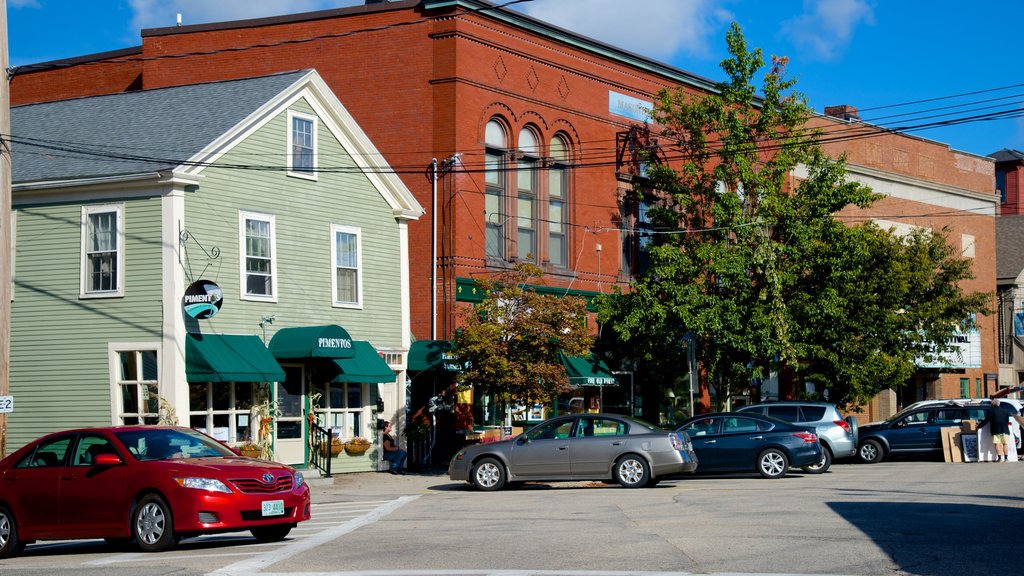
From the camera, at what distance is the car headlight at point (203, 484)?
1498 centimetres

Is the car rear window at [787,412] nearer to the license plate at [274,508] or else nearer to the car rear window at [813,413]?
the car rear window at [813,413]

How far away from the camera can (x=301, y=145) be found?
98.8ft

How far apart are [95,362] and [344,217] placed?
7.02m

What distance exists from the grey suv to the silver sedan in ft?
21.7

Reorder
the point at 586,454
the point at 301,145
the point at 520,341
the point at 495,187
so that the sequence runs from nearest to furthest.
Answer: the point at 586,454 < the point at 301,145 < the point at 520,341 < the point at 495,187

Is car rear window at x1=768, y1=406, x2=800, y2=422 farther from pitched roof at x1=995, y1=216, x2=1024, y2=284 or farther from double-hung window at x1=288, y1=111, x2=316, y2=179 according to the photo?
pitched roof at x1=995, y1=216, x2=1024, y2=284

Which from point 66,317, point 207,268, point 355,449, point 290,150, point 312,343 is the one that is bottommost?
point 355,449

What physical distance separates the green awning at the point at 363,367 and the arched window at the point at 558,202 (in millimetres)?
9235

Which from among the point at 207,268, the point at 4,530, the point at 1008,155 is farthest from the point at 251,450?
the point at 1008,155

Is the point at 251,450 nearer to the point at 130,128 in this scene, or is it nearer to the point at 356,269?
the point at 356,269

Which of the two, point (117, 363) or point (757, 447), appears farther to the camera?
point (757, 447)

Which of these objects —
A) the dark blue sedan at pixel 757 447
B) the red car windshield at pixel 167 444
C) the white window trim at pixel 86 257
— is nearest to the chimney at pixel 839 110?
the dark blue sedan at pixel 757 447

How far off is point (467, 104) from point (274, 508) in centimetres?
2092

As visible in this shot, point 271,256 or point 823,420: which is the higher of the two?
point 271,256
